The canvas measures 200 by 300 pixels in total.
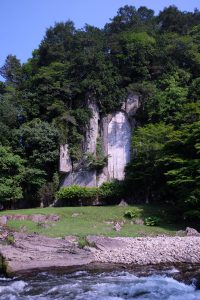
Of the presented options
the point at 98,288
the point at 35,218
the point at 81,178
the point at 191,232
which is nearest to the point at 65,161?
the point at 81,178

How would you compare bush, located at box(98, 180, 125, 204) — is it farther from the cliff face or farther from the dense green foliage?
the cliff face

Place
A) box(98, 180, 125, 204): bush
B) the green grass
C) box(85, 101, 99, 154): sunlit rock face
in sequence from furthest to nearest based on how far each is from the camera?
box(85, 101, 99, 154): sunlit rock face < box(98, 180, 125, 204): bush < the green grass

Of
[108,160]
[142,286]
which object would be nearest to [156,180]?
[108,160]

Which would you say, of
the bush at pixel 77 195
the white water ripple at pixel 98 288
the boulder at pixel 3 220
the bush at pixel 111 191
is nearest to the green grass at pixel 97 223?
the boulder at pixel 3 220

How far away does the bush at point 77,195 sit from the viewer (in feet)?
108

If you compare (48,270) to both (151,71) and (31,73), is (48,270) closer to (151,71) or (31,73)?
(151,71)

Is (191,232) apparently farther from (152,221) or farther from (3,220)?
(3,220)

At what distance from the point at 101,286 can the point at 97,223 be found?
1166cm

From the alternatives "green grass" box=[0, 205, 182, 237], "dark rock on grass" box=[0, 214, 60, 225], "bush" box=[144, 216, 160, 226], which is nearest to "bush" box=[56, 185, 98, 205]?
"green grass" box=[0, 205, 182, 237]

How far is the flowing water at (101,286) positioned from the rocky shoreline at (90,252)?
4.44 feet

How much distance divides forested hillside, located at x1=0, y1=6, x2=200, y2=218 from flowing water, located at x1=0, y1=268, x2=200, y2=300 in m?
14.4

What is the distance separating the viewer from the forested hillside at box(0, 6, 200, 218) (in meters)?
32.1

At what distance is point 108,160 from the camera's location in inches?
1412

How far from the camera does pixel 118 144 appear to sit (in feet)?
120
